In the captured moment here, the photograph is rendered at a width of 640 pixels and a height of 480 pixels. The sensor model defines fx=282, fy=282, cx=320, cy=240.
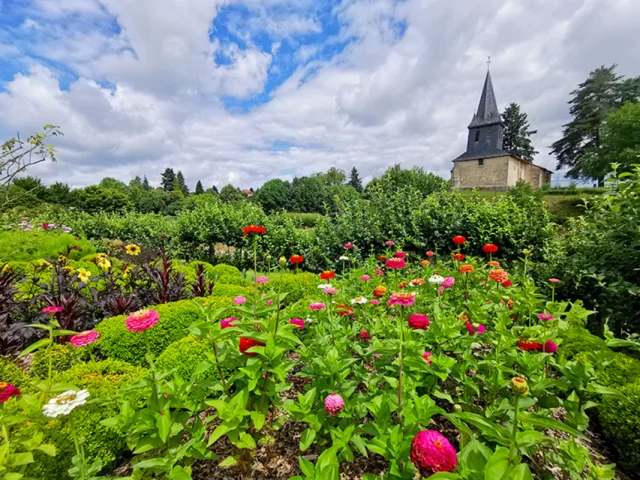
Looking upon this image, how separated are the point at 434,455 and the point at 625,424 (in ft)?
5.25

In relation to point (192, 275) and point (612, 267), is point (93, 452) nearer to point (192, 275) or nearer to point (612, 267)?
point (192, 275)

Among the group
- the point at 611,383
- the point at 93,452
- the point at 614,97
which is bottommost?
the point at 93,452

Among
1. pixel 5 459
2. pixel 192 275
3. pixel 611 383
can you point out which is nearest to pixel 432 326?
pixel 611 383

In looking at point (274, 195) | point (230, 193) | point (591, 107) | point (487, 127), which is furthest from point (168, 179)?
point (591, 107)

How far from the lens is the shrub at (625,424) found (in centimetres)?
152

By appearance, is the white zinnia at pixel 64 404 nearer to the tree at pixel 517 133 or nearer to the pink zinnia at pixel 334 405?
the pink zinnia at pixel 334 405

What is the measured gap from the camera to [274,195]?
39875 millimetres

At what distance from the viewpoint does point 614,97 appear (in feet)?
99.8

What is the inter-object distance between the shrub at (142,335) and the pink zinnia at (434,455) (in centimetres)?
195

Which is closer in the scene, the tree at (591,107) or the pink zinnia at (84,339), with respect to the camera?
the pink zinnia at (84,339)

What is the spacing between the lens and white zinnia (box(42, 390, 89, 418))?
3.37 feet

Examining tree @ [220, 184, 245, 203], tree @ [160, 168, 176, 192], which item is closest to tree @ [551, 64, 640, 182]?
tree @ [220, 184, 245, 203]

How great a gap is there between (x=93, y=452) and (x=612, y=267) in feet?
15.1

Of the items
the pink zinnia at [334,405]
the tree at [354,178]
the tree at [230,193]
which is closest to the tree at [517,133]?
the tree at [354,178]
